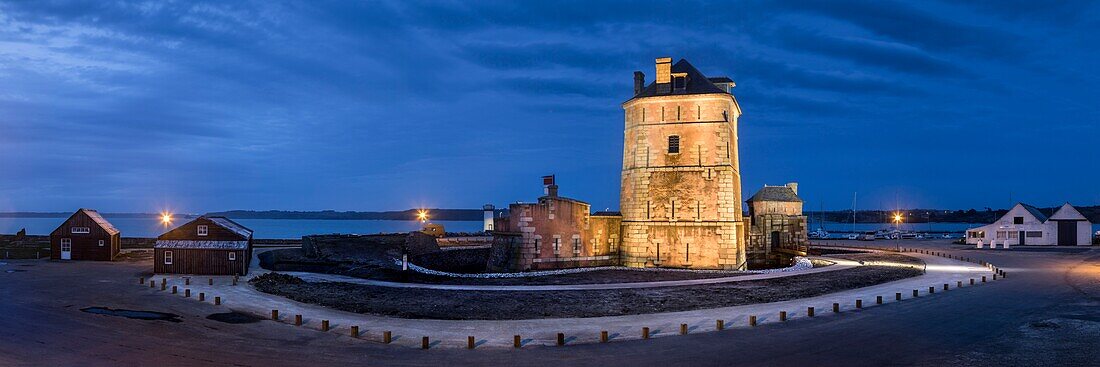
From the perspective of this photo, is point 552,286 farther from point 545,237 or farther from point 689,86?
point 689,86

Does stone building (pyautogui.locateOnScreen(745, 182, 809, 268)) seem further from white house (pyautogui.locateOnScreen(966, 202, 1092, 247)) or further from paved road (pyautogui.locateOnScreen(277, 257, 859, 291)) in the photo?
paved road (pyautogui.locateOnScreen(277, 257, 859, 291))

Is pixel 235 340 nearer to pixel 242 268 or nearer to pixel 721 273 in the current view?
pixel 242 268

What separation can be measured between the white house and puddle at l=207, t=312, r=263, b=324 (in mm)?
85291

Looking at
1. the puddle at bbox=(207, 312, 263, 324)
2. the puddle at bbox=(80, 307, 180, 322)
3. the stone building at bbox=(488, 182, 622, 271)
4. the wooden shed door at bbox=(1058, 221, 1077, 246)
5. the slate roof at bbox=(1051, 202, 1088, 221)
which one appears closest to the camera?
the puddle at bbox=(207, 312, 263, 324)

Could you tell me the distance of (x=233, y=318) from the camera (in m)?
25.9

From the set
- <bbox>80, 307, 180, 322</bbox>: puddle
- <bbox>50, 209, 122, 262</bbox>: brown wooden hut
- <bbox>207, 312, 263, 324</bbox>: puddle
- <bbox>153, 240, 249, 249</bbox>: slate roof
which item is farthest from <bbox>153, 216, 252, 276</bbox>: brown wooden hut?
<bbox>207, 312, 263, 324</bbox>: puddle

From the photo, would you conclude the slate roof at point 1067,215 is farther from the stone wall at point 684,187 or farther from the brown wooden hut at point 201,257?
the brown wooden hut at point 201,257

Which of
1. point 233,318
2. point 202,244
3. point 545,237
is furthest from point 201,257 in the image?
point 545,237

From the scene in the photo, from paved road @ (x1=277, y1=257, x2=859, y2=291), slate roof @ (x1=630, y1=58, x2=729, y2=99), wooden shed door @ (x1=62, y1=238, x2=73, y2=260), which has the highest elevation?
slate roof @ (x1=630, y1=58, x2=729, y2=99)

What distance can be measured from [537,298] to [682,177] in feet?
74.1

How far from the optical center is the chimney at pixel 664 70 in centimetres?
5144

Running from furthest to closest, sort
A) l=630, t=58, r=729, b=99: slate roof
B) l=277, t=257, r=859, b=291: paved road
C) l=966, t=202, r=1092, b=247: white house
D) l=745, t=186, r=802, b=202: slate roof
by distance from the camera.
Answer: l=966, t=202, r=1092, b=247: white house < l=745, t=186, r=802, b=202: slate roof < l=630, t=58, r=729, b=99: slate roof < l=277, t=257, r=859, b=291: paved road

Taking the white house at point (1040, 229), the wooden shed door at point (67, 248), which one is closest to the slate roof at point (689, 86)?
the wooden shed door at point (67, 248)

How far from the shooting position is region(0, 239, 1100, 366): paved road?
1861 centimetres
